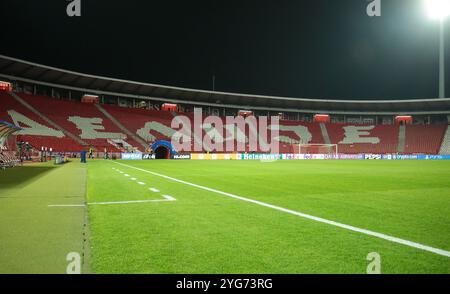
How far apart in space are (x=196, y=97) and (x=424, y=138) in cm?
5259

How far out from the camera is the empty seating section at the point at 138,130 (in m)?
51.5

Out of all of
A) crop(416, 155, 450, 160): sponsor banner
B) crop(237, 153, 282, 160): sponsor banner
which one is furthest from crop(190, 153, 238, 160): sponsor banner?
crop(416, 155, 450, 160): sponsor banner

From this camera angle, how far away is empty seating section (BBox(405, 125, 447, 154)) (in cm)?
7612

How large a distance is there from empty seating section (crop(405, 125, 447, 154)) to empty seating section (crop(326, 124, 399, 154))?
2.88 metres

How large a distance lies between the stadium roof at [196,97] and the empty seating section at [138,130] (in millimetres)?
4374

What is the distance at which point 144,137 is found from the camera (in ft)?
203

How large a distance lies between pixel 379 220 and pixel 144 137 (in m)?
58.4

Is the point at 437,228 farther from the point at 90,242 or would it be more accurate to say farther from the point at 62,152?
the point at 62,152

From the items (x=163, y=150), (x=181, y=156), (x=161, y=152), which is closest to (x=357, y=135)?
(x=181, y=156)

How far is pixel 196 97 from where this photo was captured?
257 ft

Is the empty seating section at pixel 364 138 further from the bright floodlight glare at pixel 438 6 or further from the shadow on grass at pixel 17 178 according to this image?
the shadow on grass at pixel 17 178

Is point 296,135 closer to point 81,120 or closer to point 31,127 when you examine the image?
point 81,120

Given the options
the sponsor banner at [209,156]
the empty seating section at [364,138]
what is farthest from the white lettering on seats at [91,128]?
the empty seating section at [364,138]

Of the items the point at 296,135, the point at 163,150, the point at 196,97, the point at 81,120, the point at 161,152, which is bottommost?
the point at 161,152
